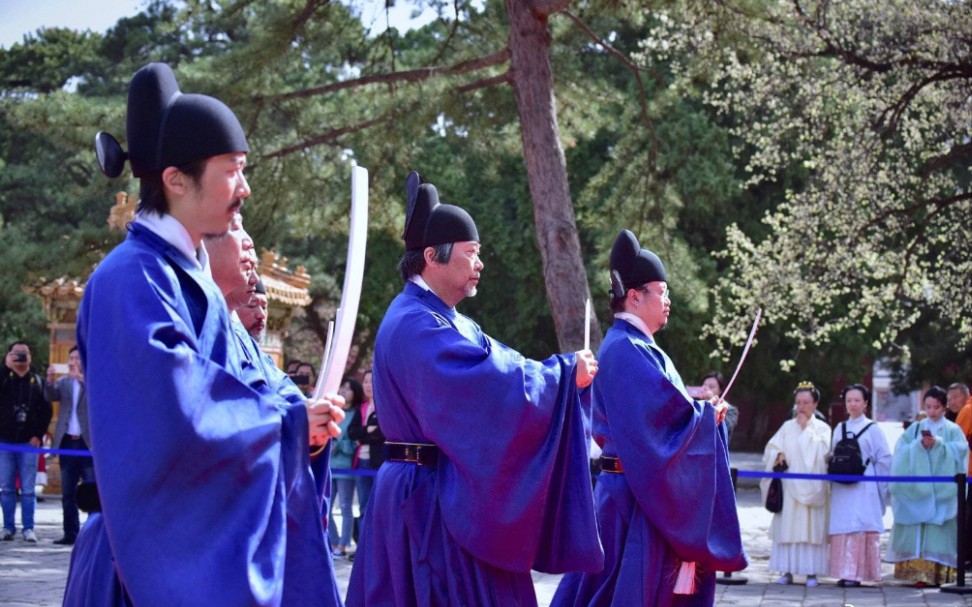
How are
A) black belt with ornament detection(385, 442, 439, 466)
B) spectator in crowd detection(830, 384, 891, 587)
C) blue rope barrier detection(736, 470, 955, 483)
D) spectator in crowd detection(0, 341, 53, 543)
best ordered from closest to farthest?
black belt with ornament detection(385, 442, 439, 466), blue rope barrier detection(736, 470, 955, 483), spectator in crowd detection(830, 384, 891, 587), spectator in crowd detection(0, 341, 53, 543)

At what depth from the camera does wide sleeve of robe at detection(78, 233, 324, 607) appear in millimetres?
2676

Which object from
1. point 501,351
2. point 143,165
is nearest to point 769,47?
point 501,351

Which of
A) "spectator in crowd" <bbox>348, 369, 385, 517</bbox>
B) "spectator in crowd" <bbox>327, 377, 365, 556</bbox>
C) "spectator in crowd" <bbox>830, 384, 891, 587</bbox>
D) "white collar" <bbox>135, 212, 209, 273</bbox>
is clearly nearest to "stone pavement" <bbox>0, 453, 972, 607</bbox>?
"spectator in crowd" <bbox>830, 384, 891, 587</bbox>

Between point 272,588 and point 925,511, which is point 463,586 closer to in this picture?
point 272,588

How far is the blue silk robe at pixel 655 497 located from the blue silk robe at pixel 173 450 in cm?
329

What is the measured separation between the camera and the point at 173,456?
269cm

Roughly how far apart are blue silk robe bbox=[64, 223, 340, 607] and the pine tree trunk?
28.5ft

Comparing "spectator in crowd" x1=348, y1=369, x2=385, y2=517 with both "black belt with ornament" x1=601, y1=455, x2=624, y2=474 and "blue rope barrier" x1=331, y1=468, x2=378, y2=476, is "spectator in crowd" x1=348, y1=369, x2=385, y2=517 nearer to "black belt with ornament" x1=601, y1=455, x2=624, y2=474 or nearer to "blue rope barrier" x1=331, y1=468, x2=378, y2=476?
"blue rope barrier" x1=331, y1=468, x2=378, y2=476

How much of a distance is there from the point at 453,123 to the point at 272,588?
1051 cm

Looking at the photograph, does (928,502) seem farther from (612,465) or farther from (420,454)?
(420,454)

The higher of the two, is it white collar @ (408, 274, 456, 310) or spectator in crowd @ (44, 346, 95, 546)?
white collar @ (408, 274, 456, 310)

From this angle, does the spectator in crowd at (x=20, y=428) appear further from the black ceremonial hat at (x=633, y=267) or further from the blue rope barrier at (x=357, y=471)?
the black ceremonial hat at (x=633, y=267)

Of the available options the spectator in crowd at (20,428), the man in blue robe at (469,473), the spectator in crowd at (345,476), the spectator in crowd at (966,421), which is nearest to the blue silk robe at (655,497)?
the man in blue robe at (469,473)

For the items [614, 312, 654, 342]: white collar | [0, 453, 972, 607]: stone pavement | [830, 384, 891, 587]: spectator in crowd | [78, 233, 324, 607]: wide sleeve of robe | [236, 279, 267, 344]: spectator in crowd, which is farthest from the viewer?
[830, 384, 891, 587]: spectator in crowd
